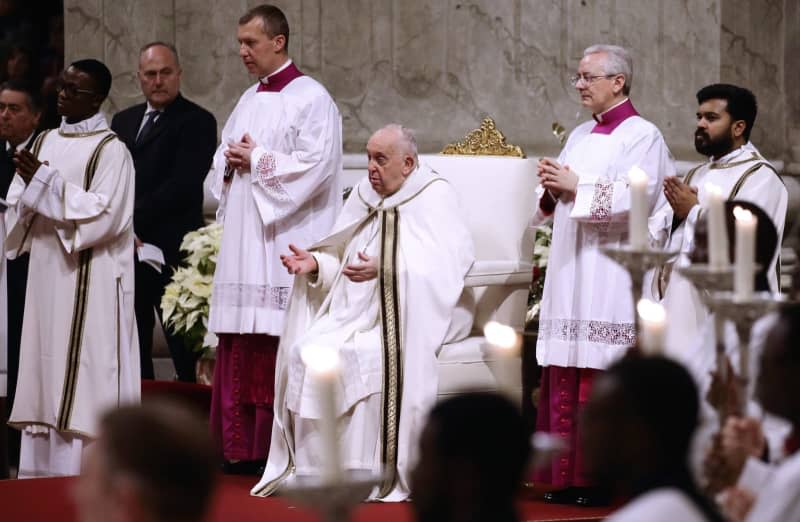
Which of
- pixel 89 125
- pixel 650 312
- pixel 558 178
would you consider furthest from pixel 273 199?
pixel 650 312

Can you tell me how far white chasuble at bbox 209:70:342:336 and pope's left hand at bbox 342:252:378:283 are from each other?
0.66 metres

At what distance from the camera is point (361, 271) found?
22.2 ft

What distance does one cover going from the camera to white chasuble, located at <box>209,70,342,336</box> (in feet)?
24.0

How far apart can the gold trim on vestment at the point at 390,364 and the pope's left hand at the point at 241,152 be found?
2.73ft

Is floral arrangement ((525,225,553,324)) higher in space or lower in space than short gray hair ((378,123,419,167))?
lower

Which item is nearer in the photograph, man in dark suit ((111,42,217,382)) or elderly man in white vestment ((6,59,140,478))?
elderly man in white vestment ((6,59,140,478))

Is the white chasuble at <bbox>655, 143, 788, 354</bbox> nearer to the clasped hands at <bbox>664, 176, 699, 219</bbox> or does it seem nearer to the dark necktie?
the clasped hands at <bbox>664, 176, 699, 219</bbox>

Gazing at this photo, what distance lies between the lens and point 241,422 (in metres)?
7.41

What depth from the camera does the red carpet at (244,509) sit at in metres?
6.28

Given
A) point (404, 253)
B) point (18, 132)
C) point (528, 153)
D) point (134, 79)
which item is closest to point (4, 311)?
point (18, 132)

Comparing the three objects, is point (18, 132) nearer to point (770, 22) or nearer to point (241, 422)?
point (241, 422)

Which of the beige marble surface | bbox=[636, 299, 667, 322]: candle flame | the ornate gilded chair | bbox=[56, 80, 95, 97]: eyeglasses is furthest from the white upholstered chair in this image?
bbox=[636, 299, 667, 322]: candle flame

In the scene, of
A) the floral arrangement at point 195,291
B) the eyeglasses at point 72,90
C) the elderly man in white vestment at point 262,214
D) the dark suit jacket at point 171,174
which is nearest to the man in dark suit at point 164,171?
the dark suit jacket at point 171,174

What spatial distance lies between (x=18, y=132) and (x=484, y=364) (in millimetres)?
2987
